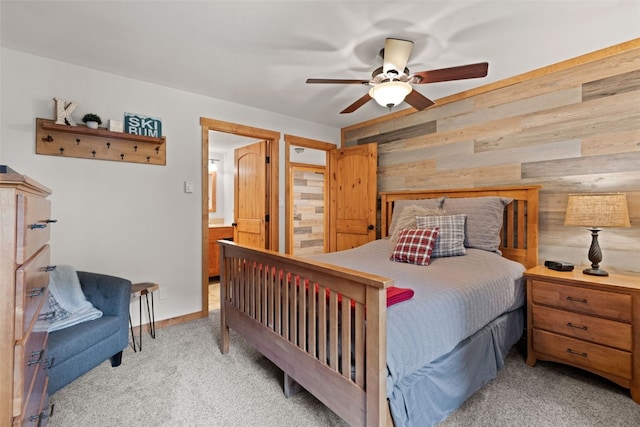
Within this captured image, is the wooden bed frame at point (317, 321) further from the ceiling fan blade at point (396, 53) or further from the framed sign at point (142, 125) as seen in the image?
the ceiling fan blade at point (396, 53)

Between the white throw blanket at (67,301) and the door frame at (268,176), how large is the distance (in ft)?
3.85

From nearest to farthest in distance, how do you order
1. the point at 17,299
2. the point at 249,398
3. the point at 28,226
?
the point at 17,299 → the point at 28,226 → the point at 249,398

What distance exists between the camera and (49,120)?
2.36m

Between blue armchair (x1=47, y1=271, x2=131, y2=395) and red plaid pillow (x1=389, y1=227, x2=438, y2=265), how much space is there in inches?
83.0

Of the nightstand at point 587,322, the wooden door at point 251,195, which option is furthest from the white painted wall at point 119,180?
the nightstand at point 587,322

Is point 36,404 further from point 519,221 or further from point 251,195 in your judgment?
point 519,221

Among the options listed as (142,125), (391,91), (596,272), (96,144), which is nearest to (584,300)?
(596,272)

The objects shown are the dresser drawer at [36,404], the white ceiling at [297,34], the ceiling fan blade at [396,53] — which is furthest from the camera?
the ceiling fan blade at [396,53]

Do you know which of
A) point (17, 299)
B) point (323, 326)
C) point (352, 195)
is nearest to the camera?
point (17, 299)

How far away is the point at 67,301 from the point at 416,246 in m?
2.54

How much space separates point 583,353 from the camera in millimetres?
1937

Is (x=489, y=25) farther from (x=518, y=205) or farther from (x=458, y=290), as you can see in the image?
(x=458, y=290)

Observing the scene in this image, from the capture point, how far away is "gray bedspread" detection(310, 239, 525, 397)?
133 centimetres

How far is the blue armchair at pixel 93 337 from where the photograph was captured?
5.44ft
